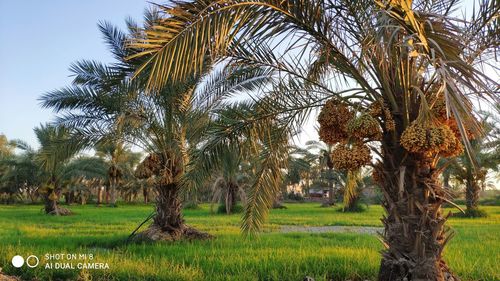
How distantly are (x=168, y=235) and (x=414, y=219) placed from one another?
24.1 feet

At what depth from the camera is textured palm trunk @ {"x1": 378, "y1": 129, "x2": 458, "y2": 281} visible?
5086 millimetres

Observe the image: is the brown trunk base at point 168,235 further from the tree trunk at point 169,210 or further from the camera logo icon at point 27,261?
the camera logo icon at point 27,261

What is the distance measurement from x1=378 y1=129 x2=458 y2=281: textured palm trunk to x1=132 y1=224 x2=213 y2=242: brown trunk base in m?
6.72

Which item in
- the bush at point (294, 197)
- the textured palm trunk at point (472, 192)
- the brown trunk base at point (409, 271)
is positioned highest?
the textured palm trunk at point (472, 192)

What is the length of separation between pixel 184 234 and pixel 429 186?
7507 millimetres

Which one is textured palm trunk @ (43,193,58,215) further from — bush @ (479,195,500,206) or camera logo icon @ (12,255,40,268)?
bush @ (479,195,500,206)

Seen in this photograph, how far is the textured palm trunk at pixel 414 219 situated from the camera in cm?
509

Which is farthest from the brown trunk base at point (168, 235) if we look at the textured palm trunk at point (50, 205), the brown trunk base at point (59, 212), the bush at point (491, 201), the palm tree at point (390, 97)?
the bush at point (491, 201)

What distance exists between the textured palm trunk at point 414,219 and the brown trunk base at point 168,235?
265 inches

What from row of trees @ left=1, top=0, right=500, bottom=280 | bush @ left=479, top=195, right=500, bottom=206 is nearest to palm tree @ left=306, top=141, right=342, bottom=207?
bush @ left=479, top=195, right=500, bottom=206

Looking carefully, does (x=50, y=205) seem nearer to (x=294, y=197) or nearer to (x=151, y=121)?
(x=151, y=121)

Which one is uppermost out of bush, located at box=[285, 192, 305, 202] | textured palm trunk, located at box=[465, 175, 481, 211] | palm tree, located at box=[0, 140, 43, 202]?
palm tree, located at box=[0, 140, 43, 202]

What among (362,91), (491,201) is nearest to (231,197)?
(362,91)

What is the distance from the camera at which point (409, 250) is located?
5.19 m
